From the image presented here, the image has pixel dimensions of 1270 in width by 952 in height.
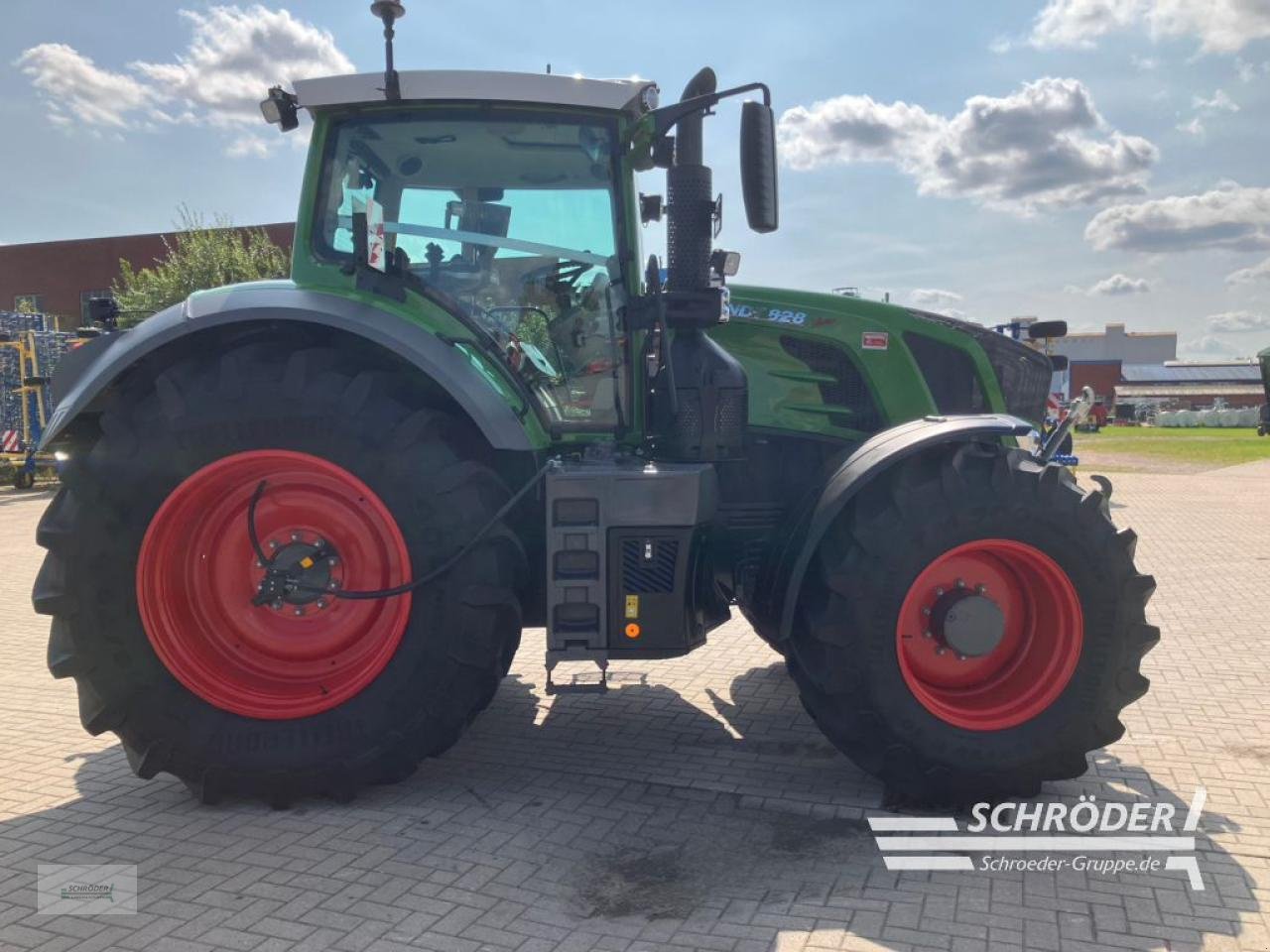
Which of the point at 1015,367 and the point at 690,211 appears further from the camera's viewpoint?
the point at 1015,367

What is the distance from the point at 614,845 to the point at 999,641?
1.60 m

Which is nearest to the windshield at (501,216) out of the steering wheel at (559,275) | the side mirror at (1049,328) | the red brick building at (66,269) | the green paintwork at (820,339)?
the steering wheel at (559,275)

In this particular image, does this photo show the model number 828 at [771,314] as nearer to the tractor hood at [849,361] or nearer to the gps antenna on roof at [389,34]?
the tractor hood at [849,361]

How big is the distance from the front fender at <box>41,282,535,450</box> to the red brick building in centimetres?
2722

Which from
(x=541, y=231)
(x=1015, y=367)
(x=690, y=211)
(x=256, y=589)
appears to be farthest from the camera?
(x=1015, y=367)

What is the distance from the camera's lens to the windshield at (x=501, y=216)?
396 cm

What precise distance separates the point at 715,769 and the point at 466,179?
8.86 feet

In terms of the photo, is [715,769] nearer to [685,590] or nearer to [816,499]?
[685,590]

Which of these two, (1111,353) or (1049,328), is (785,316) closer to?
(1049,328)

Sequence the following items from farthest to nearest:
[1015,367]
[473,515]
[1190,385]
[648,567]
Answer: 1. [1190,385]
2. [1015,367]
3. [648,567]
4. [473,515]

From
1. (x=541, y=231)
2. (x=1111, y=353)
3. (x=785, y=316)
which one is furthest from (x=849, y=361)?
(x=1111, y=353)

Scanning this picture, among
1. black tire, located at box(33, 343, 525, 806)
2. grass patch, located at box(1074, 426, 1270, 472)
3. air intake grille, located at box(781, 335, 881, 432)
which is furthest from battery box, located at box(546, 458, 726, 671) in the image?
grass patch, located at box(1074, 426, 1270, 472)

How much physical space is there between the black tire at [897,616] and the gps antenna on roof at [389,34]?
2.41 metres

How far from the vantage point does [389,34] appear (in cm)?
366
